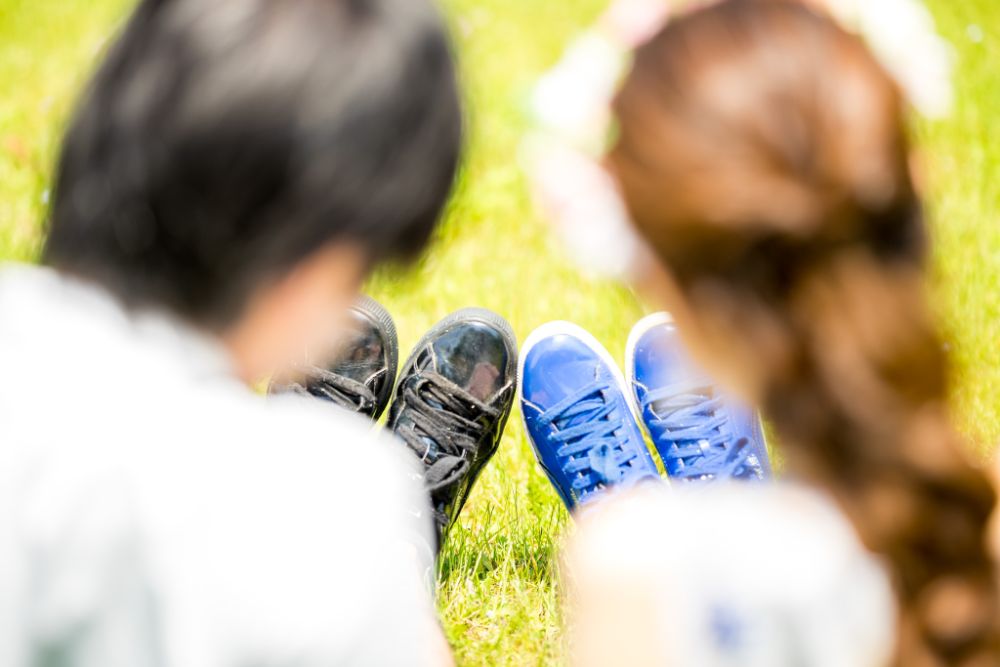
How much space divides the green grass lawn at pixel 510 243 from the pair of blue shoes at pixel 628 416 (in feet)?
0.40

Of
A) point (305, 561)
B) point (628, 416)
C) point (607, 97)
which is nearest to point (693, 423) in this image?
point (628, 416)

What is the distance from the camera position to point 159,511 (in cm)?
87

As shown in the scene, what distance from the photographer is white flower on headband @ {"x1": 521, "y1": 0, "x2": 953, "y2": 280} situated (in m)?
1.01

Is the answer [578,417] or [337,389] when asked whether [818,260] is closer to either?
[578,417]

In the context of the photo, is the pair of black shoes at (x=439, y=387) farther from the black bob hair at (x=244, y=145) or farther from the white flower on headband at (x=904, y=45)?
the white flower on headband at (x=904, y=45)

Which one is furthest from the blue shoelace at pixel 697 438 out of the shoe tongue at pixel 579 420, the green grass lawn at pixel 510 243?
the green grass lawn at pixel 510 243

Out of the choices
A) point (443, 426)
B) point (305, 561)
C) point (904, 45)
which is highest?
point (904, 45)

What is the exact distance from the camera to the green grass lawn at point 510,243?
1794 millimetres

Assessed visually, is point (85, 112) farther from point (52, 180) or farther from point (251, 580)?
point (251, 580)

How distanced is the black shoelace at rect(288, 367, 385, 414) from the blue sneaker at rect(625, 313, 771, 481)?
1.78 ft

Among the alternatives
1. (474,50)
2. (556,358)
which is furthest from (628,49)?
(474,50)

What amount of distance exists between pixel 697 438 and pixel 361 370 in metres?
0.68

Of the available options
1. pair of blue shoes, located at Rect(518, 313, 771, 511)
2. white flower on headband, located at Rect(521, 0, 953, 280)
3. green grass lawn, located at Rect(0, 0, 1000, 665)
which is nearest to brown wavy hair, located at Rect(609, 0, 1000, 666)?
white flower on headband, located at Rect(521, 0, 953, 280)

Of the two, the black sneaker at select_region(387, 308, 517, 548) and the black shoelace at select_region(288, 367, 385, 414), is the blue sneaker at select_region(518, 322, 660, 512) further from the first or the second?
the black shoelace at select_region(288, 367, 385, 414)
